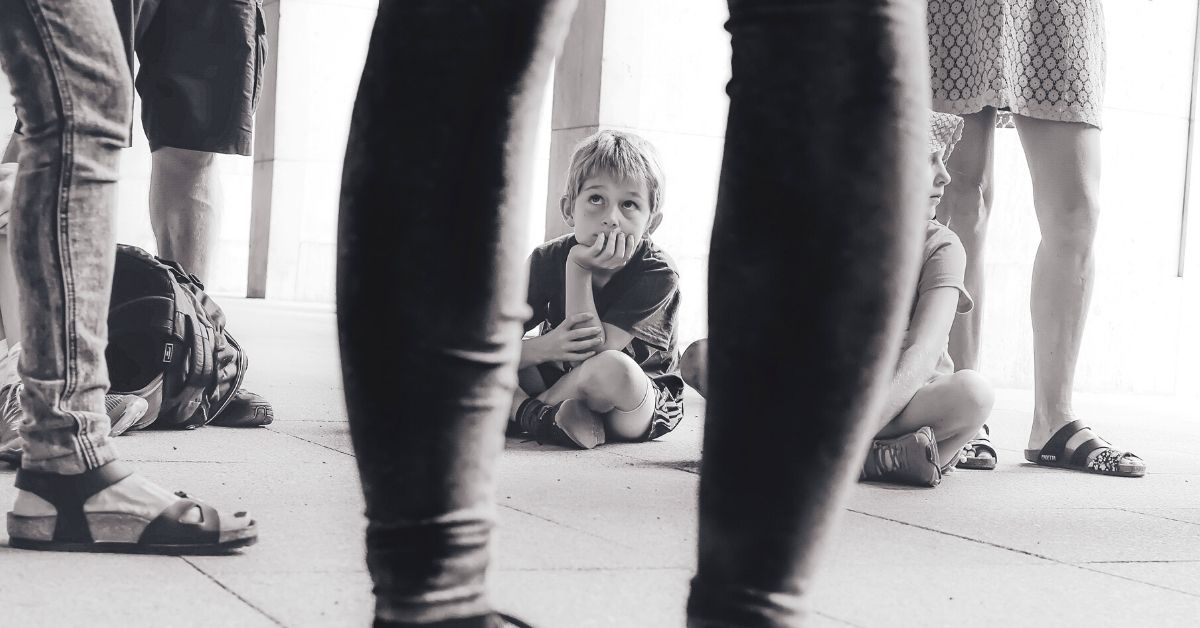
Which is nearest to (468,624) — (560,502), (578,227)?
(560,502)

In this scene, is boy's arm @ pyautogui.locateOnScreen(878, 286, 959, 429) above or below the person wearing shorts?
below

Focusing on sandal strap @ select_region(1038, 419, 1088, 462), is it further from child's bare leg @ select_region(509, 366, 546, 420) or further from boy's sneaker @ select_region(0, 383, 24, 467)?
boy's sneaker @ select_region(0, 383, 24, 467)

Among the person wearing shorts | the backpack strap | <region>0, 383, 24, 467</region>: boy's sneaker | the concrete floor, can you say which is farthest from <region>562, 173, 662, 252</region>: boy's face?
<region>0, 383, 24, 467</region>: boy's sneaker

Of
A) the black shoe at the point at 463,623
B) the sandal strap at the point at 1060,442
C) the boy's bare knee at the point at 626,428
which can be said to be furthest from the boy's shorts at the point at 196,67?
the black shoe at the point at 463,623

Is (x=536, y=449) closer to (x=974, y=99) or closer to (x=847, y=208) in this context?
(x=974, y=99)

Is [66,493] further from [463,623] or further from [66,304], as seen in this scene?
[463,623]

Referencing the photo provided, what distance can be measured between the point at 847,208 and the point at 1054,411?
124 inches

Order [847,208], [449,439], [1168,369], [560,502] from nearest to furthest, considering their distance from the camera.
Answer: [847,208]
[449,439]
[560,502]
[1168,369]

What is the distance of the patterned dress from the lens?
150 inches

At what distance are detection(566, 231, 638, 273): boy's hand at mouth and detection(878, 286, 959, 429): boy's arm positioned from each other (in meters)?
0.92

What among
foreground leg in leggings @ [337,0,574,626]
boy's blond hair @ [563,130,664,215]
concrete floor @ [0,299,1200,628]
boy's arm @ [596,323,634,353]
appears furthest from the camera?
boy's blond hair @ [563,130,664,215]

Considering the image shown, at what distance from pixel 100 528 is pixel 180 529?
0.40 feet

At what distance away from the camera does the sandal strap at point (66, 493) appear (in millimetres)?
1978

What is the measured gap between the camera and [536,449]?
3.64 metres
